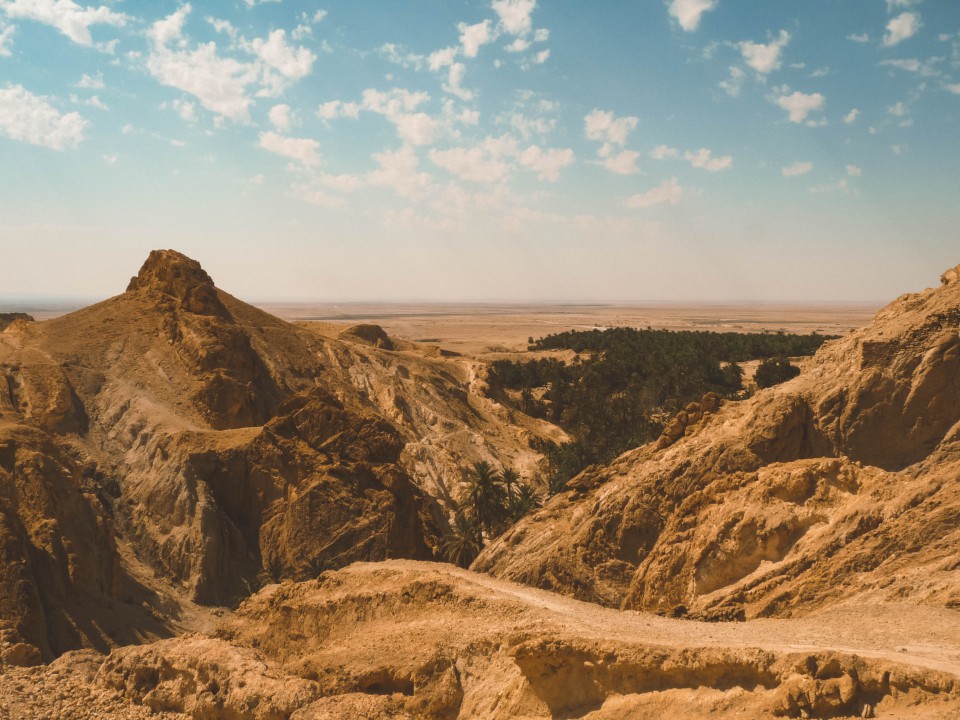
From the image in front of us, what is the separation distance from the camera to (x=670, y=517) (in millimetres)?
18953

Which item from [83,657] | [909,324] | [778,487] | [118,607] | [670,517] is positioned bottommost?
[118,607]

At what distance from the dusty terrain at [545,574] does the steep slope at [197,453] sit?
163 millimetres

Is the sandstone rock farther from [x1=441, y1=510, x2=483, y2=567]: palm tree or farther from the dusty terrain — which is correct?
[x1=441, y1=510, x2=483, y2=567]: palm tree

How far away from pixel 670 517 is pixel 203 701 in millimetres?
10862

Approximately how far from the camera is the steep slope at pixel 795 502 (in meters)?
14.4

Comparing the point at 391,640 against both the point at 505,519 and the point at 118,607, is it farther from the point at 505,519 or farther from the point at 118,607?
the point at 505,519

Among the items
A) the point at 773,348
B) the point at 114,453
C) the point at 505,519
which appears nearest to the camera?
the point at 505,519

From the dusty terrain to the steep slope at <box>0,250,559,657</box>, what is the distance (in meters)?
0.16

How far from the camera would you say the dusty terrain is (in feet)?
38.8

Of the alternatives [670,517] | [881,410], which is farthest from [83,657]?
[881,410]

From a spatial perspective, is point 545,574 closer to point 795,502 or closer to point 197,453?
point 795,502

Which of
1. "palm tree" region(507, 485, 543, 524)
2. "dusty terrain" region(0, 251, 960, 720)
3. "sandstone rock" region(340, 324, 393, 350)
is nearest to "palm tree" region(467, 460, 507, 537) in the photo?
"palm tree" region(507, 485, 543, 524)

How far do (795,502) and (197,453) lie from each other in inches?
1197

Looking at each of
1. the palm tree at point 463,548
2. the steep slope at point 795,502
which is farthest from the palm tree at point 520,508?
the steep slope at point 795,502
